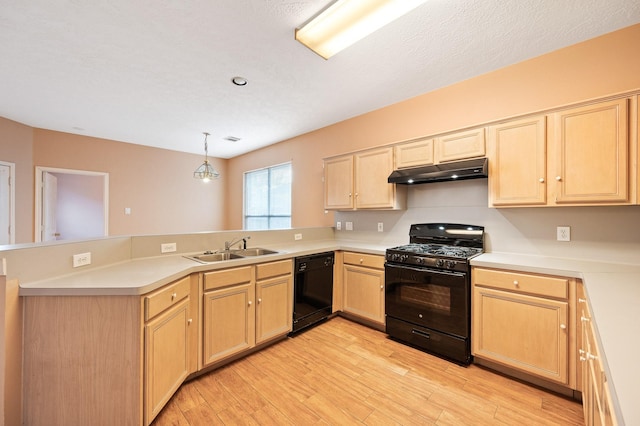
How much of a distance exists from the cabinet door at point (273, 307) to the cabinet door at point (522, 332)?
5.57 feet

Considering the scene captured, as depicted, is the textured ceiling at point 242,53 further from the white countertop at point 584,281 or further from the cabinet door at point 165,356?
the cabinet door at point 165,356

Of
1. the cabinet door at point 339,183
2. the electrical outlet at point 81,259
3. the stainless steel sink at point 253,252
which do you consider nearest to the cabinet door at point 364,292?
the cabinet door at point 339,183

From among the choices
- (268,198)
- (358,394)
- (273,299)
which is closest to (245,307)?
(273,299)

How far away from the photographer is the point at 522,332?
1958mm

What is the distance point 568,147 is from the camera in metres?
1.97

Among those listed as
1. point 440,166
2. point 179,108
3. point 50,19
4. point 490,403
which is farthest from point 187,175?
point 490,403

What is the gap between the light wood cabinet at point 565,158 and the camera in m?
1.79

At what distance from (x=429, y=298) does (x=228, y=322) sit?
5.94 ft

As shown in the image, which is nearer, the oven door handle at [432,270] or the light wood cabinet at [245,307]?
the light wood cabinet at [245,307]

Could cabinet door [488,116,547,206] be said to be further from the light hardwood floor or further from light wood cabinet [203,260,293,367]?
light wood cabinet [203,260,293,367]

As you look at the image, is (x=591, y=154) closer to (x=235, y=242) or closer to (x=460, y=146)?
(x=460, y=146)

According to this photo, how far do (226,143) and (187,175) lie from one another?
1545 mm

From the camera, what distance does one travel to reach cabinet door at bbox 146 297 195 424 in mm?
1521

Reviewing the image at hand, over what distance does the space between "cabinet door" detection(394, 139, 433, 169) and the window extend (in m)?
2.54
